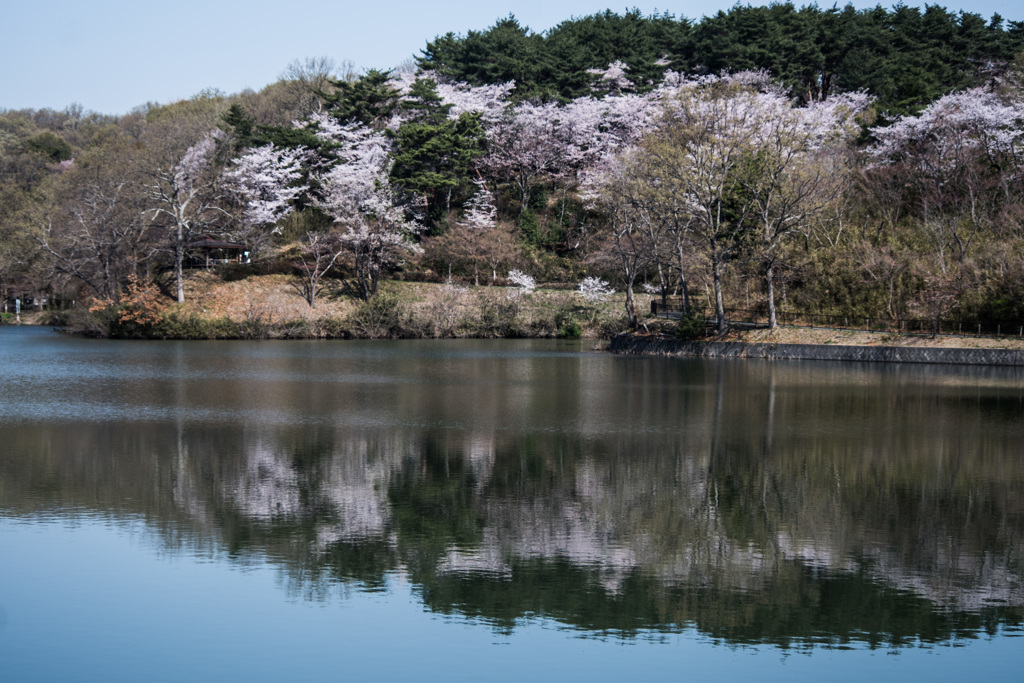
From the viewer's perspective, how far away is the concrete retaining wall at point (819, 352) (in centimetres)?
3575

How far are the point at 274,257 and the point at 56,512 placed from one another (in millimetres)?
49305

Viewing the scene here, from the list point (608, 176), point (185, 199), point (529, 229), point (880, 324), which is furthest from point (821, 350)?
point (185, 199)

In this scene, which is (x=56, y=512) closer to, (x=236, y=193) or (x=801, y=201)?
(x=801, y=201)

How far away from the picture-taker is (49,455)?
53.5ft

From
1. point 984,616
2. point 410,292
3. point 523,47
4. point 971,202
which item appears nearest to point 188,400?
point 984,616

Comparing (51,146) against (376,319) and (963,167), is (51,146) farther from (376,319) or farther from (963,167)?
(963,167)

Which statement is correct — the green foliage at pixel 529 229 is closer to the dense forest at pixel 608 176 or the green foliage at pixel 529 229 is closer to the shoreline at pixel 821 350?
the dense forest at pixel 608 176

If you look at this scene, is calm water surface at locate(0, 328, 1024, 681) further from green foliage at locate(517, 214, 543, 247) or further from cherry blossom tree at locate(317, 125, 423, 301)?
green foliage at locate(517, 214, 543, 247)

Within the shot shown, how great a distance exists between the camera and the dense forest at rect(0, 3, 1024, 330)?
41562 mm

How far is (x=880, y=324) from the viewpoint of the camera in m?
39.8

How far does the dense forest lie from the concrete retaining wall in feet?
7.28

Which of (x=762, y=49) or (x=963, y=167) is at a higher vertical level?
(x=762, y=49)

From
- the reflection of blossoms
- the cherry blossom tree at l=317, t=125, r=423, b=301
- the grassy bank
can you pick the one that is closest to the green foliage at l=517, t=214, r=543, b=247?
the grassy bank

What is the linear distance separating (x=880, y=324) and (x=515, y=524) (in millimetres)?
32803
